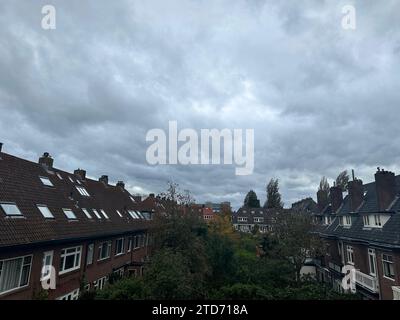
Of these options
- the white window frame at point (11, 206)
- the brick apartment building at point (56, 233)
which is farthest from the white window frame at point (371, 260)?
the white window frame at point (11, 206)

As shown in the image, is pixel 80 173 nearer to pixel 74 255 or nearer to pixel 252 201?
pixel 74 255

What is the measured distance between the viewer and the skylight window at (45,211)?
15.2 meters

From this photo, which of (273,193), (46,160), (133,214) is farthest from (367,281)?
(273,193)

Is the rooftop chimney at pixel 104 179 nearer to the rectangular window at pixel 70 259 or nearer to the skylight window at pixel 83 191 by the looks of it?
the skylight window at pixel 83 191

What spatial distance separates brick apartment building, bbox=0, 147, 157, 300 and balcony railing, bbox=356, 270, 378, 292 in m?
19.5

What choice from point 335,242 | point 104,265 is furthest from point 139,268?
point 335,242

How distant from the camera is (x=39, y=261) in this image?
1312cm

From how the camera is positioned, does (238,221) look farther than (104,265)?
Yes

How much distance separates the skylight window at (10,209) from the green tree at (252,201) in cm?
8234

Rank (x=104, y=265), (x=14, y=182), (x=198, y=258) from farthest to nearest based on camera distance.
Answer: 1. (x=104, y=265)
2. (x=198, y=258)
3. (x=14, y=182)
